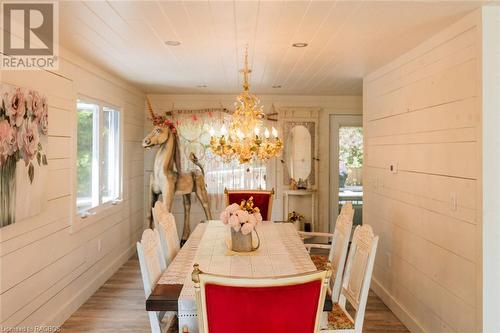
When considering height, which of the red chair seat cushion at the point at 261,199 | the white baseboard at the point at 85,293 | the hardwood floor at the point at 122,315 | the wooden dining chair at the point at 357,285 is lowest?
the hardwood floor at the point at 122,315

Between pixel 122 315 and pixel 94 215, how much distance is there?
1090 mm

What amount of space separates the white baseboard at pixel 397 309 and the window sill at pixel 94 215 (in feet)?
10.1

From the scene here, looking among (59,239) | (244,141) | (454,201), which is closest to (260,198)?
(244,141)

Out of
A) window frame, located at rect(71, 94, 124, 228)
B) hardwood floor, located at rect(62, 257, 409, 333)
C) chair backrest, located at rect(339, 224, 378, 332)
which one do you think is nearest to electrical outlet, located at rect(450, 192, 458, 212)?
chair backrest, located at rect(339, 224, 378, 332)

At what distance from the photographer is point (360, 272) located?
2.46 metres

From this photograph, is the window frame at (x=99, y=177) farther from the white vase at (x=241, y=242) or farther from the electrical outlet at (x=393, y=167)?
the electrical outlet at (x=393, y=167)

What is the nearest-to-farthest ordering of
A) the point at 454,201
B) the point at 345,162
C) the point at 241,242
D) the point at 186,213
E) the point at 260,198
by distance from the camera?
the point at 454,201
the point at 241,242
the point at 260,198
the point at 186,213
the point at 345,162

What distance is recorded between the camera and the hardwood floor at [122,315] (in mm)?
3328

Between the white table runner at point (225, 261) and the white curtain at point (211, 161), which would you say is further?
the white curtain at point (211, 161)

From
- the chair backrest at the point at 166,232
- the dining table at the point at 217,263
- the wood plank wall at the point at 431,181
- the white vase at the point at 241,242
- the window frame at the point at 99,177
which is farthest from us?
the window frame at the point at 99,177

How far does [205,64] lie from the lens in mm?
4008

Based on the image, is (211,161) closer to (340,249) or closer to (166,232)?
(166,232)

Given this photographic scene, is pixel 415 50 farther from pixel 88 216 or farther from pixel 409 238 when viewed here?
pixel 88 216

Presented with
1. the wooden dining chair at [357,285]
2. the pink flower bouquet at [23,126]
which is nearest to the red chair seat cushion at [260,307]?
the wooden dining chair at [357,285]
